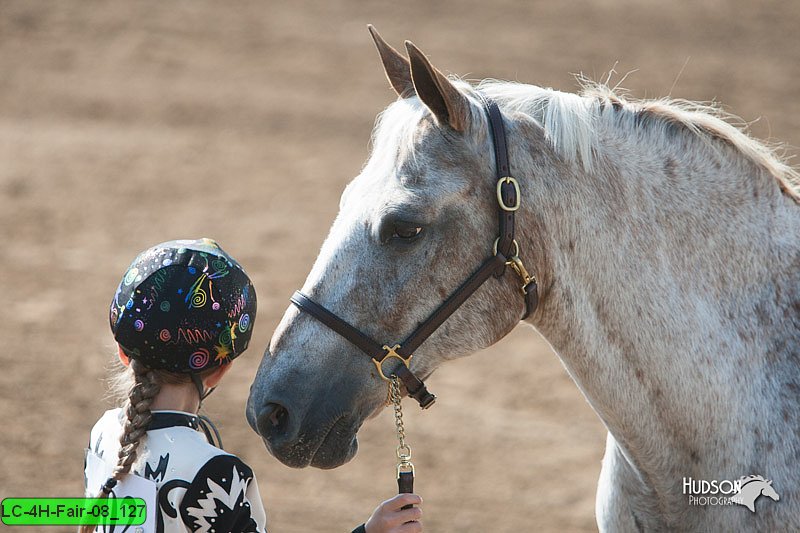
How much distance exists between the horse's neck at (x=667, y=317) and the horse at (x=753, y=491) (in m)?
0.04

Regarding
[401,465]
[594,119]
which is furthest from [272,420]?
[594,119]

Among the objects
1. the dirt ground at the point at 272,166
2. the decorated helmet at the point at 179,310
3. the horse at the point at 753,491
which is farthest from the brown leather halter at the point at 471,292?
the dirt ground at the point at 272,166

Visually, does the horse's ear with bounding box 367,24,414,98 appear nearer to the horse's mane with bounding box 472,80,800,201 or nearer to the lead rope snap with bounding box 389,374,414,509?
the horse's mane with bounding box 472,80,800,201

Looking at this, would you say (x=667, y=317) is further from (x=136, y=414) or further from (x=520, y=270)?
(x=136, y=414)

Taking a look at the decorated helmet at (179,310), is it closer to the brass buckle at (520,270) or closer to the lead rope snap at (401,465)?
the lead rope snap at (401,465)

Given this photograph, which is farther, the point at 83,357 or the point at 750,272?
the point at 83,357

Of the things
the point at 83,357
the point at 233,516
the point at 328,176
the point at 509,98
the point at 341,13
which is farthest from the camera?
the point at 341,13

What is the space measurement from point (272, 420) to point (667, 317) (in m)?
1.14

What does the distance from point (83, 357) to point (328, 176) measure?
14.0ft

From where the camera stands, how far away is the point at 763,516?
240cm

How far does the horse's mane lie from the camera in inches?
98.0

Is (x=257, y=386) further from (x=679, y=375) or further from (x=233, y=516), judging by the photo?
(x=679, y=375)

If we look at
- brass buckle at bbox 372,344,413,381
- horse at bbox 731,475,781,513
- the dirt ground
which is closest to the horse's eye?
brass buckle at bbox 372,344,413,381

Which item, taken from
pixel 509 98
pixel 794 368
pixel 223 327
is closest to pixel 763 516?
pixel 794 368
